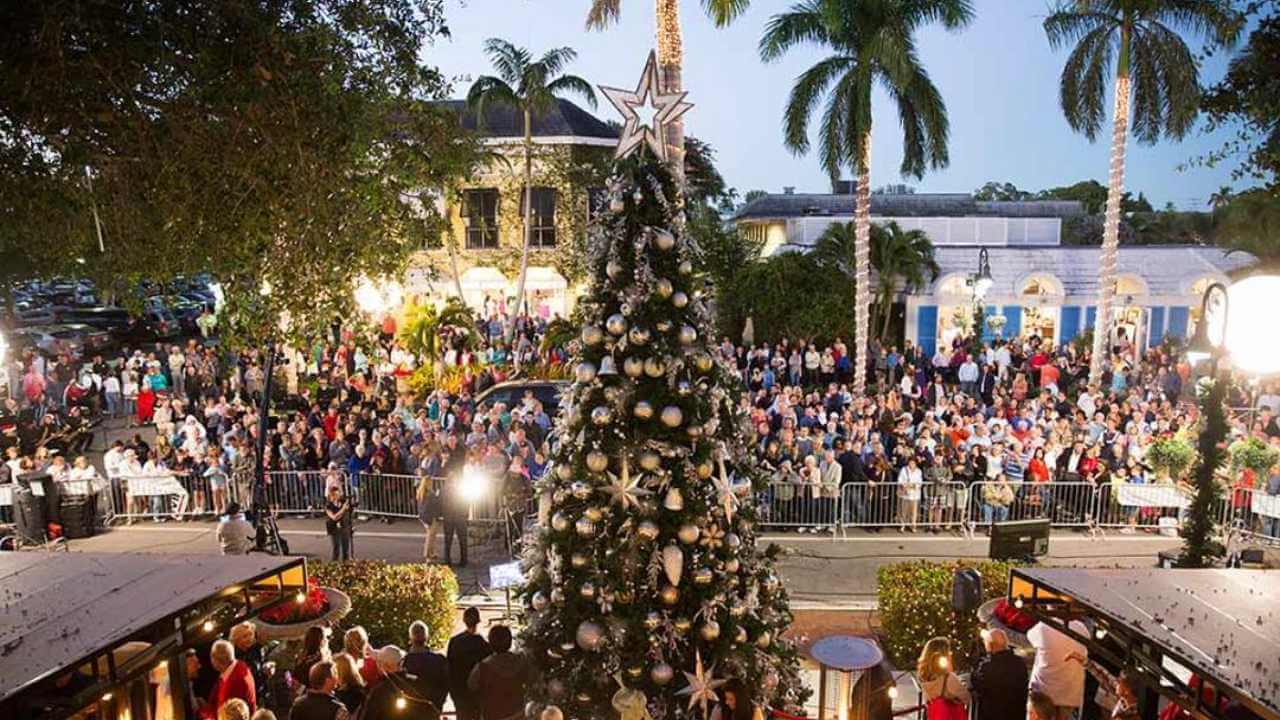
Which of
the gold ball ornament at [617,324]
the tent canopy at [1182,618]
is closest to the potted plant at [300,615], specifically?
the gold ball ornament at [617,324]

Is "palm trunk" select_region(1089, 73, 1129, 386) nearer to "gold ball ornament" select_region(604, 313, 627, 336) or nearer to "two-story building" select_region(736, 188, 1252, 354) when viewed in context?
"two-story building" select_region(736, 188, 1252, 354)

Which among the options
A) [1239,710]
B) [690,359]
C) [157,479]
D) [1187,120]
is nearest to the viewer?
[1239,710]

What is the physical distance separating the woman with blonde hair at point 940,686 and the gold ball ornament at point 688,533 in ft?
6.45

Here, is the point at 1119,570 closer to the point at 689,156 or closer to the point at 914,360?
the point at 914,360

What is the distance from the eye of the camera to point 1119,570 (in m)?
6.36

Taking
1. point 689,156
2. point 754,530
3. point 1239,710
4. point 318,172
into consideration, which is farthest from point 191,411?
point 689,156

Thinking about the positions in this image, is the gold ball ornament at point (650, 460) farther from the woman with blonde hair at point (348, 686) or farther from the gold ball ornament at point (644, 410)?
the woman with blonde hair at point (348, 686)

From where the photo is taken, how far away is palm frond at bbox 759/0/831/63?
2223 cm

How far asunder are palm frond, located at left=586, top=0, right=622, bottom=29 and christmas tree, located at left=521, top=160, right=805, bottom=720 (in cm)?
1421

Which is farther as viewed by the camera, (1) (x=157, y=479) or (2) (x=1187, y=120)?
(2) (x=1187, y=120)

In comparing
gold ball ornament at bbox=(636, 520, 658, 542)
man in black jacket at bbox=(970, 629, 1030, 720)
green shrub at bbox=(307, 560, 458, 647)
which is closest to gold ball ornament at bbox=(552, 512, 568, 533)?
gold ball ornament at bbox=(636, 520, 658, 542)

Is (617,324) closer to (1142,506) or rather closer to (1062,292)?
(1142,506)

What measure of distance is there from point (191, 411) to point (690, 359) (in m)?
17.8

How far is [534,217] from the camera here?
118 feet
